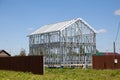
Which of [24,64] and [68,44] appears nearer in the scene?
[24,64]

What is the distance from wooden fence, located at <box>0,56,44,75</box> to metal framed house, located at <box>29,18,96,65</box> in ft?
25.5

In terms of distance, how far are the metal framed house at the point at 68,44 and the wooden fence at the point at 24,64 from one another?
7.77 metres

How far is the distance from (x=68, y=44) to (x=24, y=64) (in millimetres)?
12142

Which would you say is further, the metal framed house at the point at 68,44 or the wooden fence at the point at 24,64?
the metal framed house at the point at 68,44

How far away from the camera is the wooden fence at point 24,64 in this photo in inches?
1021

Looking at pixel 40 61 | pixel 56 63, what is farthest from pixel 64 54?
pixel 40 61

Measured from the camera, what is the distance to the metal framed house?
131 feet

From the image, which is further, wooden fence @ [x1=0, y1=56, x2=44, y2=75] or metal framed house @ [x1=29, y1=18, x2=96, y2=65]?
metal framed house @ [x1=29, y1=18, x2=96, y2=65]

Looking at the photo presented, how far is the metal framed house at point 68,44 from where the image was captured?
3997cm

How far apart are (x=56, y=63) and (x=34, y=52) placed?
6.67m

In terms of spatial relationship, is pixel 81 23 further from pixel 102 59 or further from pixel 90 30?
pixel 102 59

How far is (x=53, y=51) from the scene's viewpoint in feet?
136

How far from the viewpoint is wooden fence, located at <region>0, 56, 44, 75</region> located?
25.9 metres

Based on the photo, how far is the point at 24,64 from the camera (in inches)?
1145
